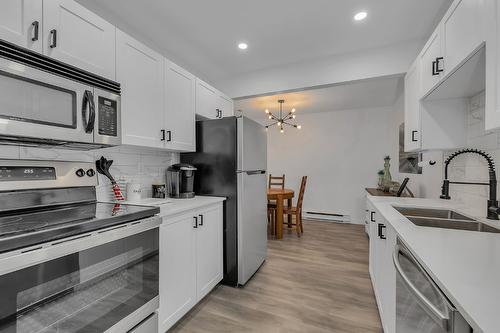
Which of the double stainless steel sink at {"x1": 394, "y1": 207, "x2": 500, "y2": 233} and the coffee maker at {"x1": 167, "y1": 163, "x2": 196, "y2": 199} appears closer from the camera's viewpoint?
the double stainless steel sink at {"x1": 394, "y1": 207, "x2": 500, "y2": 233}

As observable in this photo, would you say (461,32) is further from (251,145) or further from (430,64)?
(251,145)

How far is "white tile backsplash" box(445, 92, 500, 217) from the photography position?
1.56 meters

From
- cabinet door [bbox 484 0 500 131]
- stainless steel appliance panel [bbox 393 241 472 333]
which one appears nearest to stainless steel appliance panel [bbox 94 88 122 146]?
stainless steel appliance panel [bbox 393 241 472 333]

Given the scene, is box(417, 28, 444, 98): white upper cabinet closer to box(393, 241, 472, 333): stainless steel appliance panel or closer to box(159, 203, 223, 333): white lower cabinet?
box(393, 241, 472, 333): stainless steel appliance panel

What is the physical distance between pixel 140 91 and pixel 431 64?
2.22 m

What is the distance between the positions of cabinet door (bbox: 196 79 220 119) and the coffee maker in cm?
65

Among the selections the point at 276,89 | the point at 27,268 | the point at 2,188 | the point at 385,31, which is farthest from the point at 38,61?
the point at 385,31

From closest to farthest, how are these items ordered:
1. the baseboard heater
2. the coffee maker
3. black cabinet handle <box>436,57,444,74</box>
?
black cabinet handle <box>436,57,444,74</box> → the coffee maker → the baseboard heater

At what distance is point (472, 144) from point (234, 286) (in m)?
2.44

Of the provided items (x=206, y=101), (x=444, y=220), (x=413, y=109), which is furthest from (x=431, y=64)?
(x=206, y=101)

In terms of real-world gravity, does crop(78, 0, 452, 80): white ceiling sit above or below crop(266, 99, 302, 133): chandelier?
above

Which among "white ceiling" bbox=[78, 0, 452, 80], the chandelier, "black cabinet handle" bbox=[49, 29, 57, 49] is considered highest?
"white ceiling" bbox=[78, 0, 452, 80]

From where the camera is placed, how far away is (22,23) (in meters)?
1.12

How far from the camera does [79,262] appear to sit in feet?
3.22
